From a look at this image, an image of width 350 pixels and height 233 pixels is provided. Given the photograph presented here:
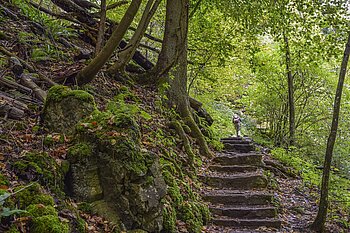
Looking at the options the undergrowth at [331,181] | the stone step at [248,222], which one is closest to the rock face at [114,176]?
the stone step at [248,222]


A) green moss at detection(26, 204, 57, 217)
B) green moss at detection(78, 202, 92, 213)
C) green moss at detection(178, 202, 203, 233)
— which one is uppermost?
green moss at detection(26, 204, 57, 217)

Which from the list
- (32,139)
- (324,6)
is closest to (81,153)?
(32,139)

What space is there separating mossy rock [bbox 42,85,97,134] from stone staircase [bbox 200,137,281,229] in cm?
364

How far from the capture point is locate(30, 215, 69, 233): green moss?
8.39 feet

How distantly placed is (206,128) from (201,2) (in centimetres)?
414

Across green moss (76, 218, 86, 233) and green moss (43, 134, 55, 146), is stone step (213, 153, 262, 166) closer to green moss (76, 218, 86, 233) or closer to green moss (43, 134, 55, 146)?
green moss (43, 134, 55, 146)

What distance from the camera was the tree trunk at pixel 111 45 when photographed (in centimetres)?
482

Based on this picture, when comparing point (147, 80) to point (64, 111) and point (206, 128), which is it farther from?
point (64, 111)

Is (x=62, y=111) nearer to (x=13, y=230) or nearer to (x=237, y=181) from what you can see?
(x=13, y=230)

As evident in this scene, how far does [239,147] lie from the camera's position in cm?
1037

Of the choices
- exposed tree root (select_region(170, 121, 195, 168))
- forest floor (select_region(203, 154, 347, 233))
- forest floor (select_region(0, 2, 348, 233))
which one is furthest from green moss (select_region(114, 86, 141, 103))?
forest floor (select_region(203, 154, 347, 233))

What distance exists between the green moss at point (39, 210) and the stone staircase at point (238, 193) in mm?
4353

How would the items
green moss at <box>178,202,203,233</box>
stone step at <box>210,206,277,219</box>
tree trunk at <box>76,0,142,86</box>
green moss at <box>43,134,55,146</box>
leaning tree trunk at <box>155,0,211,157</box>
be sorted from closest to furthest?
1. green moss at <box>43,134,55,146</box>
2. tree trunk at <box>76,0,142,86</box>
3. green moss at <box>178,202,203,233</box>
4. stone step at <box>210,206,277,219</box>
5. leaning tree trunk at <box>155,0,211,157</box>

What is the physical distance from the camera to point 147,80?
30.3 ft
